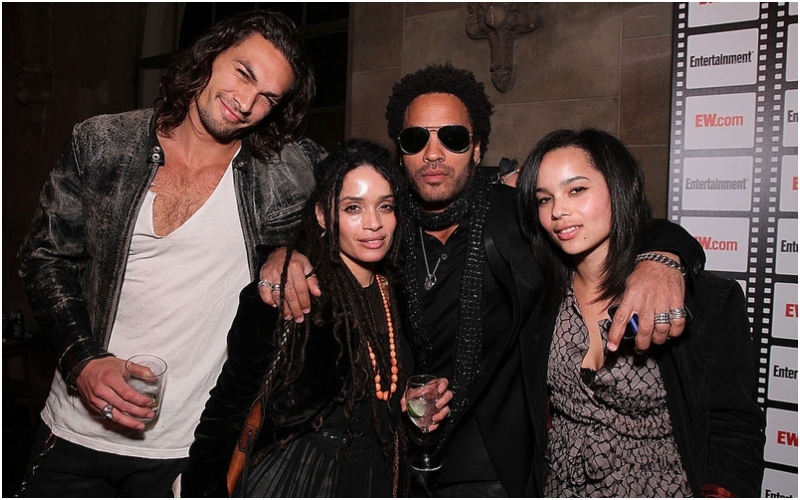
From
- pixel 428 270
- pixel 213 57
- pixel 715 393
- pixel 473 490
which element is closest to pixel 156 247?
pixel 213 57

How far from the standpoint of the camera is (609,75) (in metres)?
3.51

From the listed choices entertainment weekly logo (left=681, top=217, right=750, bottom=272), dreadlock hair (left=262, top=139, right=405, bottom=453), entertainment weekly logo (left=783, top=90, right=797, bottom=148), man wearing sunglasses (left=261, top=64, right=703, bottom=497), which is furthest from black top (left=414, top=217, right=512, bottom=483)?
entertainment weekly logo (left=783, top=90, right=797, bottom=148)

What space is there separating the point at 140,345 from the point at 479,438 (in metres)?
1.44

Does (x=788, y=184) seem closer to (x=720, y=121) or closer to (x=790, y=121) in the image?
(x=790, y=121)

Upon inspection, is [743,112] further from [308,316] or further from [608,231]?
[308,316]

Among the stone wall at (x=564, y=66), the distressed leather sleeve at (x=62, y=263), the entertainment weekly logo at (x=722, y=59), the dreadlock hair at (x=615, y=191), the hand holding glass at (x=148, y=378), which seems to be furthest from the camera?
the stone wall at (x=564, y=66)

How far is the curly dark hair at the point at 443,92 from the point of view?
2.58m

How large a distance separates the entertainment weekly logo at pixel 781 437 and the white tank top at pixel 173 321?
9.43 ft

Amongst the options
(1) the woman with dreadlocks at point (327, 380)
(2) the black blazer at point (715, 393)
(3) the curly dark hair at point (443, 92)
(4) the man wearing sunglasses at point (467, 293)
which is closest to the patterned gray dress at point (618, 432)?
(2) the black blazer at point (715, 393)

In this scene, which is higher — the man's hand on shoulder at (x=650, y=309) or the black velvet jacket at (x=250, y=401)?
the man's hand on shoulder at (x=650, y=309)

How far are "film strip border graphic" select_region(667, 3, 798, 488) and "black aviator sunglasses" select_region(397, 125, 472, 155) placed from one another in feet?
5.07

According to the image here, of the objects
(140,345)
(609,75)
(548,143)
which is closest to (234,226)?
(140,345)

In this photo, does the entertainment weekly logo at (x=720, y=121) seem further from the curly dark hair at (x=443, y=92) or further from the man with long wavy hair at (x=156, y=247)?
the man with long wavy hair at (x=156, y=247)

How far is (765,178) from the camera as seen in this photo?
9.37 feet
